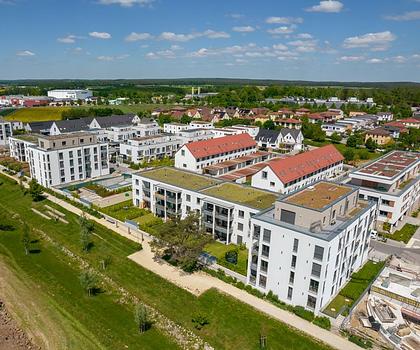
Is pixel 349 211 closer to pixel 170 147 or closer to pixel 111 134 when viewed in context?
pixel 170 147

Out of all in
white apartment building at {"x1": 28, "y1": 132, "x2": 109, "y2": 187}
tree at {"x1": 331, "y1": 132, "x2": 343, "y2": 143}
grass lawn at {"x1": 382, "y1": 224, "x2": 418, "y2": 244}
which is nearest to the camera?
grass lawn at {"x1": 382, "y1": 224, "x2": 418, "y2": 244}

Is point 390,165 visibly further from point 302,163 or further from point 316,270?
point 316,270

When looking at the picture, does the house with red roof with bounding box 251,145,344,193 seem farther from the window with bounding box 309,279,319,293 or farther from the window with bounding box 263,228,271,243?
the window with bounding box 309,279,319,293

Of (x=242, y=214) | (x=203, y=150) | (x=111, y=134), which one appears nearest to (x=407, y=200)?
(x=242, y=214)

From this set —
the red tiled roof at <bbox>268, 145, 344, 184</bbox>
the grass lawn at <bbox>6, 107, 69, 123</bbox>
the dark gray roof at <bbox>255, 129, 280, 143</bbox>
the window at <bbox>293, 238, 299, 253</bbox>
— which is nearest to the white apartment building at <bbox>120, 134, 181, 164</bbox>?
the dark gray roof at <bbox>255, 129, 280, 143</bbox>

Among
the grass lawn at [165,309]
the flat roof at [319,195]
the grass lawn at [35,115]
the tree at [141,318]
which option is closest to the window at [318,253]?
the flat roof at [319,195]

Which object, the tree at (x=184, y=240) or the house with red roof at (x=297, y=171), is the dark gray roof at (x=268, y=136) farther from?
the tree at (x=184, y=240)

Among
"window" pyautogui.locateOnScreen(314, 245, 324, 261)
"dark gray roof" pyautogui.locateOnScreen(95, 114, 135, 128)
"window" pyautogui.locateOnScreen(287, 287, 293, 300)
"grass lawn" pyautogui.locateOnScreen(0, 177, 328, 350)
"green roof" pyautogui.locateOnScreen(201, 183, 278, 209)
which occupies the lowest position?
"grass lawn" pyautogui.locateOnScreen(0, 177, 328, 350)
